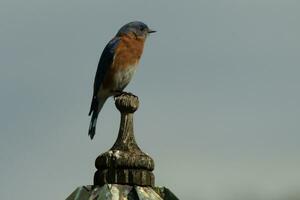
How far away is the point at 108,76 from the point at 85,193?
8.11 meters

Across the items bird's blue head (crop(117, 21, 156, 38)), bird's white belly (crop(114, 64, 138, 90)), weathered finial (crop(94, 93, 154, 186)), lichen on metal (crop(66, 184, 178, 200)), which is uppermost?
bird's blue head (crop(117, 21, 156, 38))

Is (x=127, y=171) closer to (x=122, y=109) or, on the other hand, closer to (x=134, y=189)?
(x=134, y=189)

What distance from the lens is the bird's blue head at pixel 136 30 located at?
12.9m

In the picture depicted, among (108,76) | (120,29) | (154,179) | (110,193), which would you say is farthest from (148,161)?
(120,29)

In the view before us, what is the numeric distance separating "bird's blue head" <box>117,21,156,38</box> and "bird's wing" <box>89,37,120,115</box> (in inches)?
14.1

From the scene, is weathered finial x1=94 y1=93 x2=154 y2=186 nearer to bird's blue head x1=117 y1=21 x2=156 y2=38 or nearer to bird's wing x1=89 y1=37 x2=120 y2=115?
bird's wing x1=89 y1=37 x2=120 y2=115

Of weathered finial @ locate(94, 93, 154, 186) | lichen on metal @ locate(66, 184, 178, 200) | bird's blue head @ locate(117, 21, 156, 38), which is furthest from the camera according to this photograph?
bird's blue head @ locate(117, 21, 156, 38)

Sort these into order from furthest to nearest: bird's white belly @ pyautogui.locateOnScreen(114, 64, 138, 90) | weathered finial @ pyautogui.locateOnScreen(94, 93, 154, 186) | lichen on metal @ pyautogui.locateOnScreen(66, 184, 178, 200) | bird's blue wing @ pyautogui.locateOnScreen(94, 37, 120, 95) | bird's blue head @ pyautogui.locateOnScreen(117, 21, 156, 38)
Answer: bird's blue head @ pyautogui.locateOnScreen(117, 21, 156, 38) < bird's blue wing @ pyautogui.locateOnScreen(94, 37, 120, 95) < bird's white belly @ pyautogui.locateOnScreen(114, 64, 138, 90) < weathered finial @ pyautogui.locateOnScreen(94, 93, 154, 186) < lichen on metal @ pyautogui.locateOnScreen(66, 184, 178, 200)

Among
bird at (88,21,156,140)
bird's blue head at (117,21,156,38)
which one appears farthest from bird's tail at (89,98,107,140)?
bird's blue head at (117,21,156,38)

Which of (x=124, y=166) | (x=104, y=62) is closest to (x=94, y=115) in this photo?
(x=104, y=62)

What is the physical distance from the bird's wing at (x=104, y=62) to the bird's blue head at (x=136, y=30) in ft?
1.17

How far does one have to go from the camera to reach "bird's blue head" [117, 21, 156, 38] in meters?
12.9

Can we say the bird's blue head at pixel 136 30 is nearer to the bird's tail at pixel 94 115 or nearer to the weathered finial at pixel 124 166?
the bird's tail at pixel 94 115

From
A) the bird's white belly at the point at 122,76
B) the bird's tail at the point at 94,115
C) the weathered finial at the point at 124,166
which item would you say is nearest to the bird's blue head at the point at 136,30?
the bird's white belly at the point at 122,76
